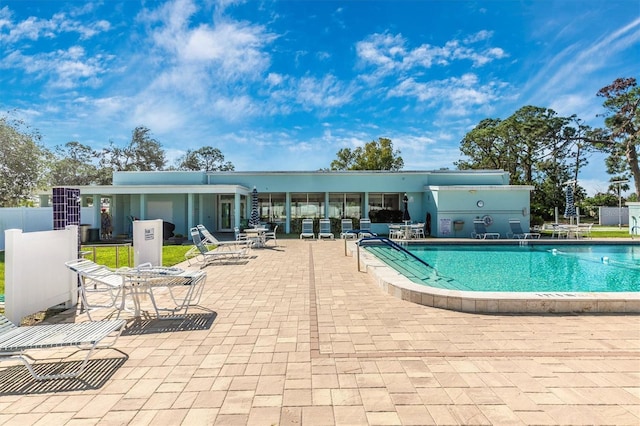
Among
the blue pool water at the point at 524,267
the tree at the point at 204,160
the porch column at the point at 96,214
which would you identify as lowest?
the blue pool water at the point at 524,267

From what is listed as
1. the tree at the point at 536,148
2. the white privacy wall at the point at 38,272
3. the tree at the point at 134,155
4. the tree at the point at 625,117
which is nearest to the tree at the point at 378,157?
the tree at the point at 536,148

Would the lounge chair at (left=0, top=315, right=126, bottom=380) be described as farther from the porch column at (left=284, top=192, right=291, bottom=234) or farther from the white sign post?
the porch column at (left=284, top=192, right=291, bottom=234)

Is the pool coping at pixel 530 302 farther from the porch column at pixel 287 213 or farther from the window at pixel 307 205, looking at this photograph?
the window at pixel 307 205

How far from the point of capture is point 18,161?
29.1 m

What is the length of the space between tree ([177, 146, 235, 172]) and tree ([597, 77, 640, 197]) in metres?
44.9

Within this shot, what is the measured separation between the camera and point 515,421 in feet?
7.80

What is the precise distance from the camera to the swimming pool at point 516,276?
4.95 metres

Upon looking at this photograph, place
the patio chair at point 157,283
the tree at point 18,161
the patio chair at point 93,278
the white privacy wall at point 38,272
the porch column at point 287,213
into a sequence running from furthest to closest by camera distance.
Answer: the tree at point 18,161 < the porch column at point 287,213 < the patio chair at point 157,283 < the patio chair at point 93,278 < the white privacy wall at point 38,272

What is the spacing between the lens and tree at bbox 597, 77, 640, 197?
27938 millimetres

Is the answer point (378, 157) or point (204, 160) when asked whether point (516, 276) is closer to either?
point (378, 157)

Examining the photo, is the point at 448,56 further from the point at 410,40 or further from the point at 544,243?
the point at 544,243

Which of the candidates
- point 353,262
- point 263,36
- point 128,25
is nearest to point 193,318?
point 353,262

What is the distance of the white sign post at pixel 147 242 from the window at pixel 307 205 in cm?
1346

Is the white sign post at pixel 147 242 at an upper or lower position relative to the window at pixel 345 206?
lower
